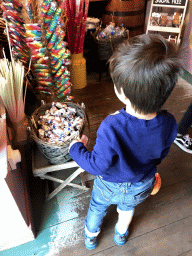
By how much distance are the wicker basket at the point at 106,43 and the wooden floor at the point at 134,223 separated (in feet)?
4.27

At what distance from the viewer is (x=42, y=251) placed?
114cm

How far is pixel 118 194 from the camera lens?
2.89ft

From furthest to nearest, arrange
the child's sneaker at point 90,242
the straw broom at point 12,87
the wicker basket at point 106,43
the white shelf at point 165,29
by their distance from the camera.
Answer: the white shelf at point 165,29 < the wicker basket at point 106,43 < the child's sneaker at point 90,242 < the straw broom at point 12,87

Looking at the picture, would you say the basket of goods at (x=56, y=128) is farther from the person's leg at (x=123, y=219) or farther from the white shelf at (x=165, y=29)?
the white shelf at (x=165, y=29)

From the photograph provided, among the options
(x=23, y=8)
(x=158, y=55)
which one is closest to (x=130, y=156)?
(x=158, y=55)

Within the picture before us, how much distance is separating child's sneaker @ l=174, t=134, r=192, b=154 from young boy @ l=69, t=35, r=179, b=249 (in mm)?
899

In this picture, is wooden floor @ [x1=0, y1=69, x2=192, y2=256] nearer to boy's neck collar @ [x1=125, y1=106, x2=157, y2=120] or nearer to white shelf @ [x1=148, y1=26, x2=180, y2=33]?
boy's neck collar @ [x1=125, y1=106, x2=157, y2=120]

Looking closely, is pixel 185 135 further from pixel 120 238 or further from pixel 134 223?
pixel 120 238

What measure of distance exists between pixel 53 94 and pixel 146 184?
83 centimetres

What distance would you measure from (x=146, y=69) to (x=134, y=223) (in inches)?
39.6

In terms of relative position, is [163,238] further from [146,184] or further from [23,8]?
[23,8]

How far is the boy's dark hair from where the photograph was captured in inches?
21.5

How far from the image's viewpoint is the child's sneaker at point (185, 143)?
5.51ft

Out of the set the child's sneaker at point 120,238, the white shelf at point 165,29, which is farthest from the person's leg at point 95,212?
the white shelf at point 165,29
